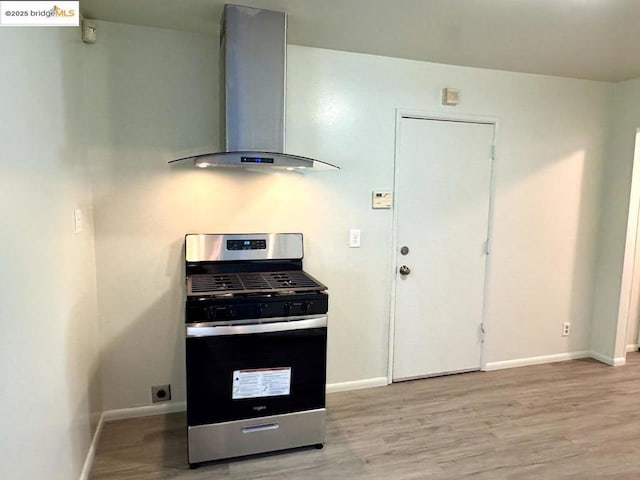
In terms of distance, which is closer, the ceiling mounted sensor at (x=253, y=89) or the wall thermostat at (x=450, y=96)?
the ceiling mounted sensor at (x=253, y=89)

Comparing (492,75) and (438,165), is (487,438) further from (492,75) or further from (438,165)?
(492,75)

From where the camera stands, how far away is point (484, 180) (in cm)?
319

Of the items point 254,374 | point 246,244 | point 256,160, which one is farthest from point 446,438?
point 256,160

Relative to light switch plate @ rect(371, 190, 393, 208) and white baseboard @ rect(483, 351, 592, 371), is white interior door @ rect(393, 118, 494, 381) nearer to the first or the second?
light switch plate @ rect(371, 190, 393, 208)

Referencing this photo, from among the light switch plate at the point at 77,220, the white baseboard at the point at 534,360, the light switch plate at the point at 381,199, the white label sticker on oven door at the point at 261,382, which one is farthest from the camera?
the white baseboard at the point at 534,360

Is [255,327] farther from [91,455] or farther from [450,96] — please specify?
[450,96]

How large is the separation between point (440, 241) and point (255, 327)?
169 cm

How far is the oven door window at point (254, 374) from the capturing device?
2.05 metres

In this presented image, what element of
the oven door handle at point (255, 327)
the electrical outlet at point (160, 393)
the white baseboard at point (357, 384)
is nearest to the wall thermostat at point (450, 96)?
the oven door handle at point (255, 327)

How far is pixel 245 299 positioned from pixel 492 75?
8.21 feet

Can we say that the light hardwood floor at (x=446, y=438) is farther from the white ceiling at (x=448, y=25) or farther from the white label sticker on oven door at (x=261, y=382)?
the white ceiling at (x=448, y=25)

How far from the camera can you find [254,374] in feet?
6.97

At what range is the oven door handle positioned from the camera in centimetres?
200

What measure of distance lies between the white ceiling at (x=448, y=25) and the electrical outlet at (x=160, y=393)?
2.19 m
